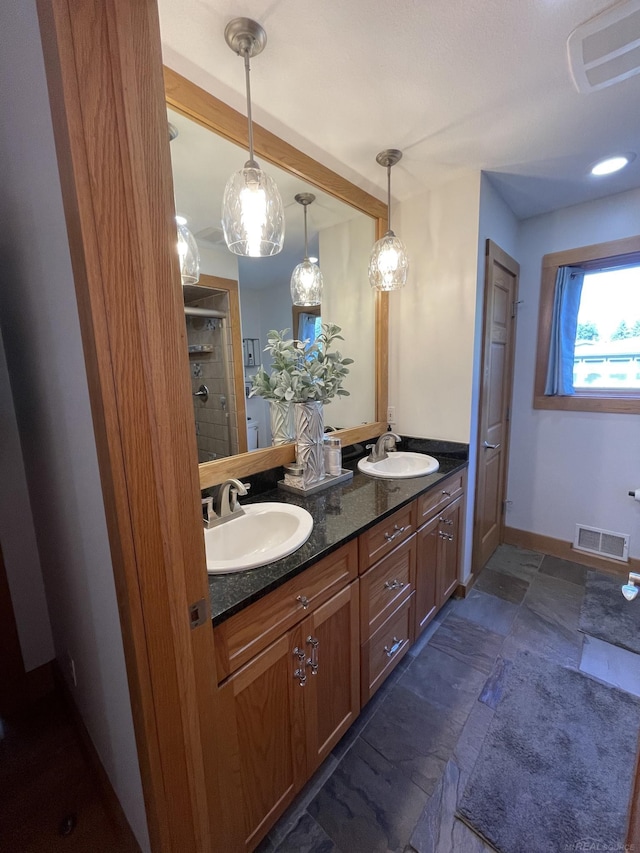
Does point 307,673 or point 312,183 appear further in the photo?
point 312,183

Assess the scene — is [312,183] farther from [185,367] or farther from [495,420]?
[495,420]

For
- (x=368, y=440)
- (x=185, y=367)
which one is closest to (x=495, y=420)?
(x=368, y=440)

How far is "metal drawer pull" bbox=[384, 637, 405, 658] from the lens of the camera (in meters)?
1.49

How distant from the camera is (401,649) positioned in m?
1.60

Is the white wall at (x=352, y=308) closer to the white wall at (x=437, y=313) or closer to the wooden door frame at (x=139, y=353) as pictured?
the white wall at (x=437, y=313)

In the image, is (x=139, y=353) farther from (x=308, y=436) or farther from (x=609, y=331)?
(x=609, y=331)

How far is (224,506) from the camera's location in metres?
1.24

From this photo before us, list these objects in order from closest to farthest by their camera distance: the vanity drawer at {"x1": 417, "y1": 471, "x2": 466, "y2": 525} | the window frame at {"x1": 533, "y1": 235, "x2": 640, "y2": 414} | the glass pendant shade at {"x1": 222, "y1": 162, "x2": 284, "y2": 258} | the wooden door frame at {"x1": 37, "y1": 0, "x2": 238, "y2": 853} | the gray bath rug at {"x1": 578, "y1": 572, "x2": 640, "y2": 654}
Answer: the wooden door frame at {"x1": 37, "y1": 0, "x2": 238, "y2": 853} < the glass pendant shade at {"x1": 222, "y1": 162, "x2": 284, "y2": 258} < the vanity drawer at {"x1": 417, "y1": 471, "x2": 466, "y2": 525} < the gray bath rug at {"x1": 578, "y1": 572, "x2": 640, "y2": 654} < the window frame at {"x1": 533, "y1": 235, "x2": 640, "y2": 414}

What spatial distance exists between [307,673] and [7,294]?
1569 millimetres

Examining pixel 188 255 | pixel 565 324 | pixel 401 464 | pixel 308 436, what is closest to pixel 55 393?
pixel 188 255

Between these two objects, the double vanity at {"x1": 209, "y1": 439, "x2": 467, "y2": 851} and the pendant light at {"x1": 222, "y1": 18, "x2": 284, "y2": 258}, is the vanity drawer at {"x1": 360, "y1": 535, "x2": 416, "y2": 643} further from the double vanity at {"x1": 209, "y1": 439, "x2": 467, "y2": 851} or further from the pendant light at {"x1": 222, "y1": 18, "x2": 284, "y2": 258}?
the pendant light at {"x1": 222, "y1": 18, "x2": 284, "y2": 258}

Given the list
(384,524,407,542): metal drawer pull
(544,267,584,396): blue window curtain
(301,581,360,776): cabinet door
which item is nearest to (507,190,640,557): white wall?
(544,267,584,396): blue window curtain

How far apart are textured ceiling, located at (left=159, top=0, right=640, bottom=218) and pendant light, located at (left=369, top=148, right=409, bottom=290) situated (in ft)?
0.26

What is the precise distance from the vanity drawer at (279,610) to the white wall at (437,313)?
3.99 feet
